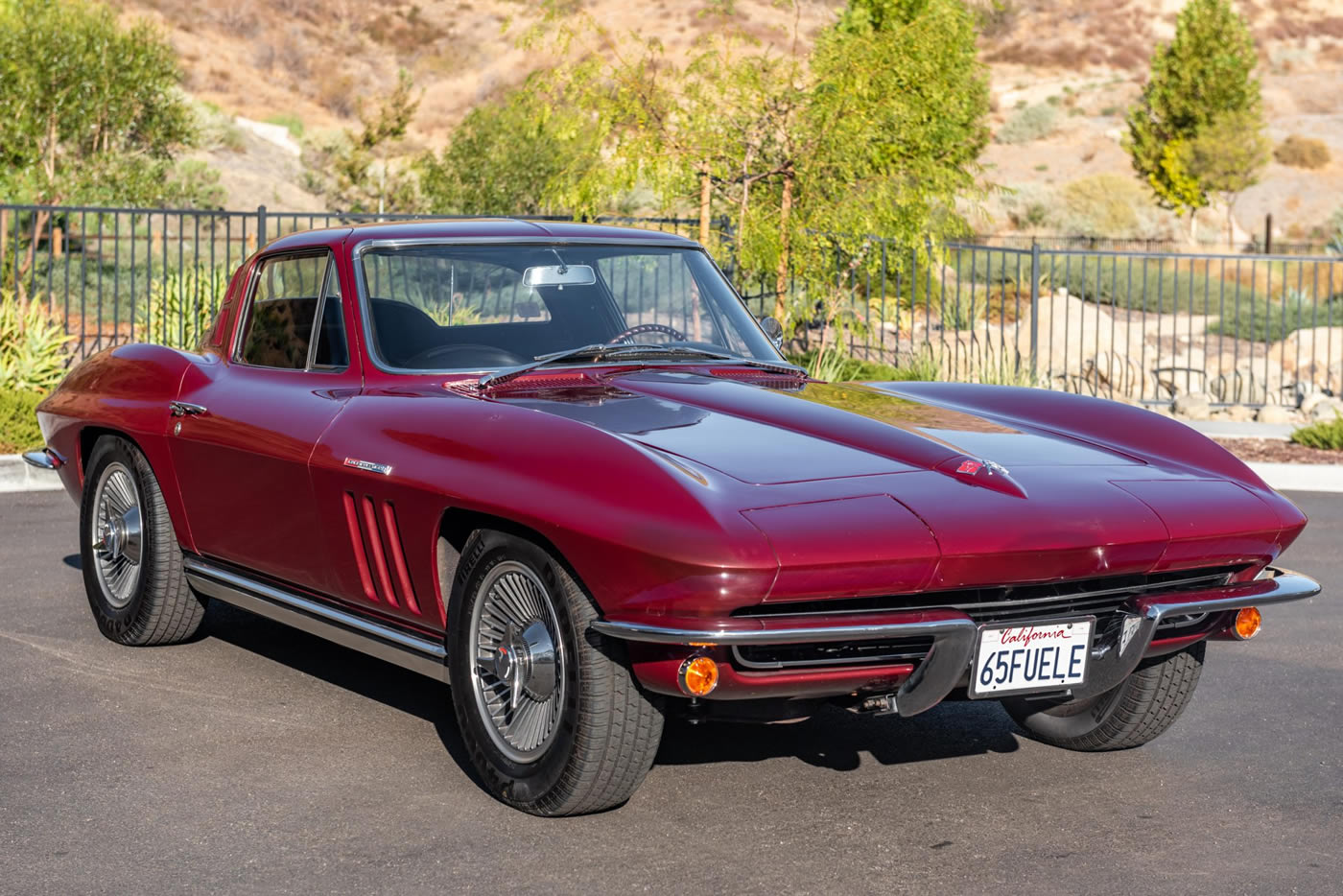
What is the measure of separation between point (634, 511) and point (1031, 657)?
108cm

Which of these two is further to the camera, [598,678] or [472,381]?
[472,381]

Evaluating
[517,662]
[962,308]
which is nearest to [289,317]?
[517,662]

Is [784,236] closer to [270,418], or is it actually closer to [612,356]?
[612,356]

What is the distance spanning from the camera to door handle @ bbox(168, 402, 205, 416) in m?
6.05

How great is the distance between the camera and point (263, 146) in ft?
154

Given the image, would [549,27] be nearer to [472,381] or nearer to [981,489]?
[472,381]

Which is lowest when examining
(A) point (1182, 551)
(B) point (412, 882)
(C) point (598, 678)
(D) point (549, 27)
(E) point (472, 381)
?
(B) point (412, 882)

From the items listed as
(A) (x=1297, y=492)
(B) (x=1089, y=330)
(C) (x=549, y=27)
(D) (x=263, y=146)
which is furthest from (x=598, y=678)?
(D) (x=263, y=146)

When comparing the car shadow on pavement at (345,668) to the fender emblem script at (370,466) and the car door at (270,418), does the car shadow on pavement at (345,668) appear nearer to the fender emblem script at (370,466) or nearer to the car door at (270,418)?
the car door at (270,418)

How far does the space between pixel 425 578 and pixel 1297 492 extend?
9.13m

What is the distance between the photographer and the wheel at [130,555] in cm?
638

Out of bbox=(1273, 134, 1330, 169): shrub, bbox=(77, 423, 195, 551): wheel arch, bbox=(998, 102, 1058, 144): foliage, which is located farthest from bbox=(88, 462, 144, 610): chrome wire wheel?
bbox=(998, 102, 1058, 144): foliage

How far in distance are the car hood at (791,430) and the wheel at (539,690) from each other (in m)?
0.46

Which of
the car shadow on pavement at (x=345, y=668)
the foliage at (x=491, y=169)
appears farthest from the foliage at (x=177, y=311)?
the foliage at (x=491, y=169)
